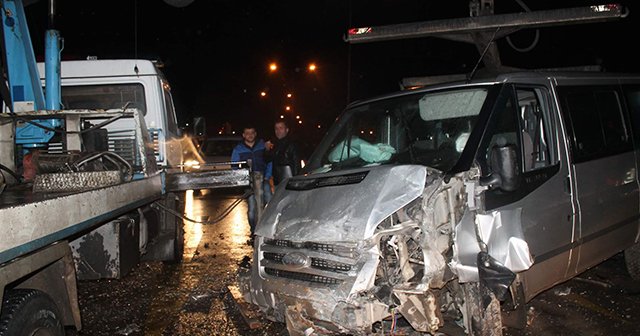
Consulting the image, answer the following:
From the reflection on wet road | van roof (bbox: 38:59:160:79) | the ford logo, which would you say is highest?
van roof (bbox: 38:59:160:79)

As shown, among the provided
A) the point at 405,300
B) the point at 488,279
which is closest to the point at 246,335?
the point at 405,300

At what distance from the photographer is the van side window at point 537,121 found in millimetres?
4176

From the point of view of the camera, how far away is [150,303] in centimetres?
532

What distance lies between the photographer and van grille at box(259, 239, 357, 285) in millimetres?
3059

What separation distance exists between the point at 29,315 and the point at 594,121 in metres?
4.93

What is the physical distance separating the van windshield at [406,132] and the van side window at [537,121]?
1.73 ft

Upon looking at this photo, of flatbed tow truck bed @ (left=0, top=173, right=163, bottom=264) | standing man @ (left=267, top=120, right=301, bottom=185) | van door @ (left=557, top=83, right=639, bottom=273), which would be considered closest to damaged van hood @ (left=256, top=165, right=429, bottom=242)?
flatbed tow truck bed @ (left=0, top=173, right=163, bottom=264)

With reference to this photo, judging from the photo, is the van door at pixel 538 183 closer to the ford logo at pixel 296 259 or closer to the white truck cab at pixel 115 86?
the ford logo at pixel 296 259

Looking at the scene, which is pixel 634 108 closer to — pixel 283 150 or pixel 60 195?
pixel 283 150

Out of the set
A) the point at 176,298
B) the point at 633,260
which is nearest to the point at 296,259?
the point at 176,298

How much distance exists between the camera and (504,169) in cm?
332

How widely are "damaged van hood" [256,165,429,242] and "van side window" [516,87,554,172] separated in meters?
1.48

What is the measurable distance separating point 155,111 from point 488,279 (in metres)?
5.25

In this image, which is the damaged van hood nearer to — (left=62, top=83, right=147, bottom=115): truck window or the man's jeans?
the man's jeans
